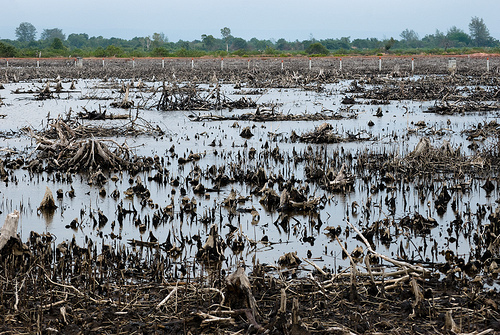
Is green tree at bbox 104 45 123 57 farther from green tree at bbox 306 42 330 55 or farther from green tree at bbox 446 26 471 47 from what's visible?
green tree at bbox 446 26 471 47

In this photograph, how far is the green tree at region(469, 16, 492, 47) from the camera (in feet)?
469

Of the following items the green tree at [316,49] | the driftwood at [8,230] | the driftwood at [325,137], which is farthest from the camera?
the green tree at [316,49]

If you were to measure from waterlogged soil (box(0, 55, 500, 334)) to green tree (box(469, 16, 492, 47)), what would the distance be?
451 feet

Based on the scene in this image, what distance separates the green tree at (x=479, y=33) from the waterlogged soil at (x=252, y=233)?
138 metres

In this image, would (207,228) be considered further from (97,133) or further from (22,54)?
(22,54)

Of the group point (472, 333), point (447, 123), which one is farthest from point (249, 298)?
point (447, 123)

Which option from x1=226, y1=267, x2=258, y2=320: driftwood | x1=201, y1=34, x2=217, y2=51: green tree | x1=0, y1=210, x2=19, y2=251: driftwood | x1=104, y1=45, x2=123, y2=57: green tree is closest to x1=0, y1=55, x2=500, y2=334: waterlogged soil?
x1=226, y1=267, x2=258, y2=320: driftwood

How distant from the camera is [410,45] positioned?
142 metres

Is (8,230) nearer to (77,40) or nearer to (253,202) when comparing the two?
(253,202)

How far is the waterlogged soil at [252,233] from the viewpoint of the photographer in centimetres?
498

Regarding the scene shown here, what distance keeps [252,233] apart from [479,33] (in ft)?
502

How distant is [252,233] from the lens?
7.66m

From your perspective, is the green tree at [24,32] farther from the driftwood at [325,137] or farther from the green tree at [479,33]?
the driftwood at [325,137]

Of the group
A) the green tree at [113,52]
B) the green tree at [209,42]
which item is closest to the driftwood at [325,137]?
the green tree at [113,52]
